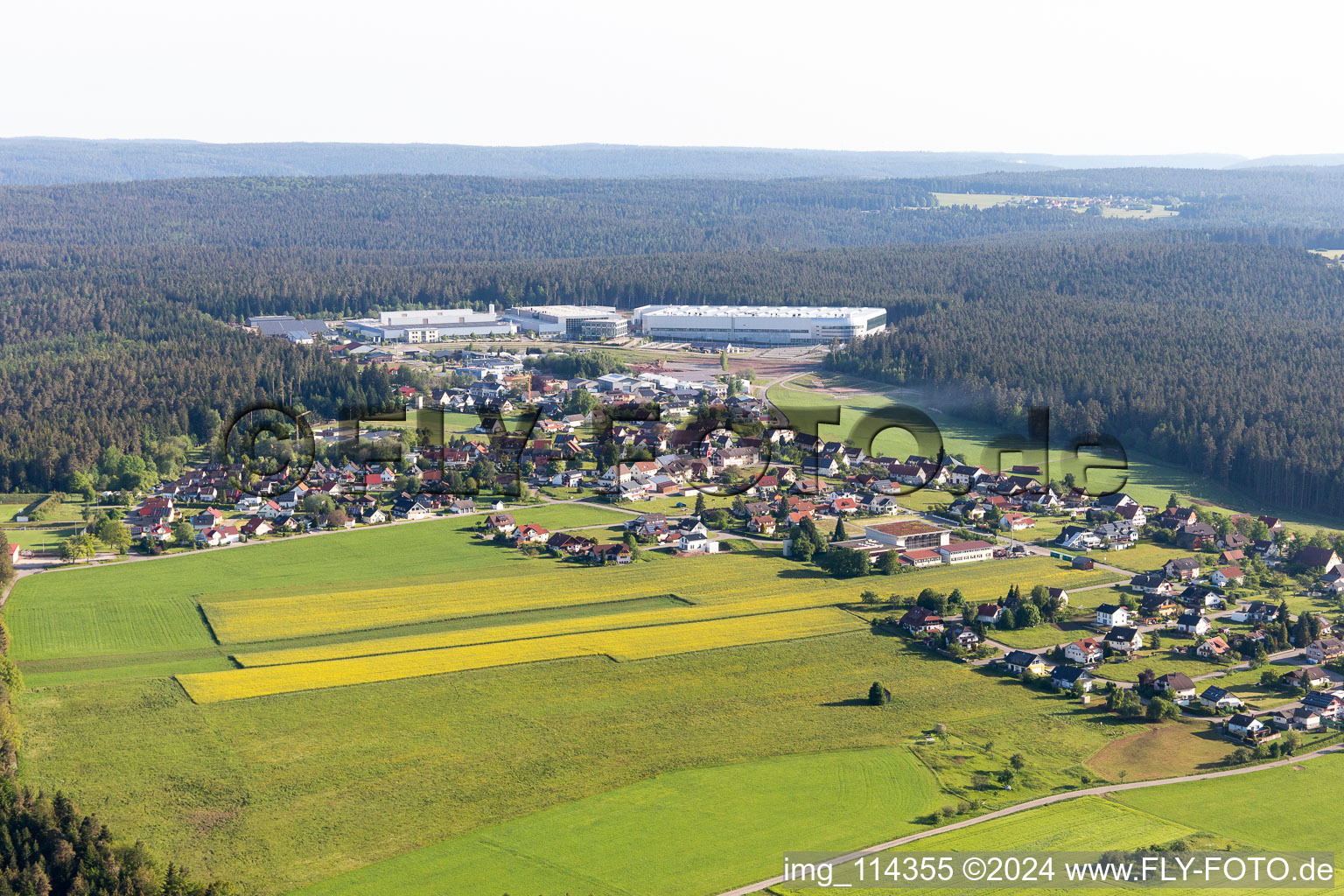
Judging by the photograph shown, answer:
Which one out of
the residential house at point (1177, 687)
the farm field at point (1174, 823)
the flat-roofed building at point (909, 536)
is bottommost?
the farm field at point (1174, 823)

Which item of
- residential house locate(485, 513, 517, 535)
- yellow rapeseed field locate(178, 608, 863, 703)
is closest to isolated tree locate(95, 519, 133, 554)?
residential house locate(485, 513, 517, 535)

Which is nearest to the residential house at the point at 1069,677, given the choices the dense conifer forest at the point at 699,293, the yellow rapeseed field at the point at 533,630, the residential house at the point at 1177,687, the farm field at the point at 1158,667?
the farm field at the point at 1158,667

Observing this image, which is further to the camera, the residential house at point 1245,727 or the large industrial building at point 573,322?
the large industrial building at point 573,322

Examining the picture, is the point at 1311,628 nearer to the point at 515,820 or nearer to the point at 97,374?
the point at 515,820

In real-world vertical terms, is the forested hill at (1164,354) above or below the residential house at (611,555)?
above

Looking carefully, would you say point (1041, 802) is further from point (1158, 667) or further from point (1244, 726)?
point (1158, 667)

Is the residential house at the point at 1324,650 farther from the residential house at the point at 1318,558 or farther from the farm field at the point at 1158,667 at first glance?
the residential house at the point at 1318,558

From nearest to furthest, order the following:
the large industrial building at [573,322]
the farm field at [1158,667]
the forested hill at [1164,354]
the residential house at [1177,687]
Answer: the residential house at [1177,687]
the farm field at [1158,667]
the forested hill at [1164,354]
the large industrial building at [573,322]
